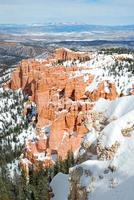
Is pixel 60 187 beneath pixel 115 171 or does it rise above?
beneath

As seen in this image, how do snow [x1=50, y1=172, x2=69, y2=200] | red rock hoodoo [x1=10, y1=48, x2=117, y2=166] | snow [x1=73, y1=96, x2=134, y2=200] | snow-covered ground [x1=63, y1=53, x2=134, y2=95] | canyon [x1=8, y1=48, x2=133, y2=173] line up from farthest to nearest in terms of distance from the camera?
snow-covered ground [x1=63, y1=53, x2=134, y2=95] < red rock hoodoo [x1=10, y1=48, x2=117, y2=166] < canyon [x1=8, y1=48, x2=133, y2=173] < snow [x1=50, y1=172, x2=69, y2=200] < snow [x1=73, y1=96, x2=134, y2=200]

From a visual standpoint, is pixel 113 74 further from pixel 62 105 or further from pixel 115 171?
pixel 115 171

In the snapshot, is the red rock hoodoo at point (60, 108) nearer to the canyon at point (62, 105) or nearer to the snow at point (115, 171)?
the canyon at point (62, 105)

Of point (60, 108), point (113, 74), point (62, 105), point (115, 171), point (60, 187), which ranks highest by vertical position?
point (115, 171)

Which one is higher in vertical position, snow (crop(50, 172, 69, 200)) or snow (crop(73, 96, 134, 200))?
snow (crop(73, 96, 134, 200))

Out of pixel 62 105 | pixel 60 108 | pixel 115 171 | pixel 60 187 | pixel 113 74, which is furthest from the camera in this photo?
pixel 113 74

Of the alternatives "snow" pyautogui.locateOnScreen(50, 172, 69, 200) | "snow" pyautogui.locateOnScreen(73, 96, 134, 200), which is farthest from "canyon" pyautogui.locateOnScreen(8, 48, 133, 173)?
"snow" pyautogui.locateOnScreen(73, 96, 134, 200)

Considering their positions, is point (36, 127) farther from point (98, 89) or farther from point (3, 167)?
point (3, 167)

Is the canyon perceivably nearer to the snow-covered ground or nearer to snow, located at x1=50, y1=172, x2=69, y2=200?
the snow-covered ground

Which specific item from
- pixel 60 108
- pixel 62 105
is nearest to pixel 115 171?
pixel 60 108
